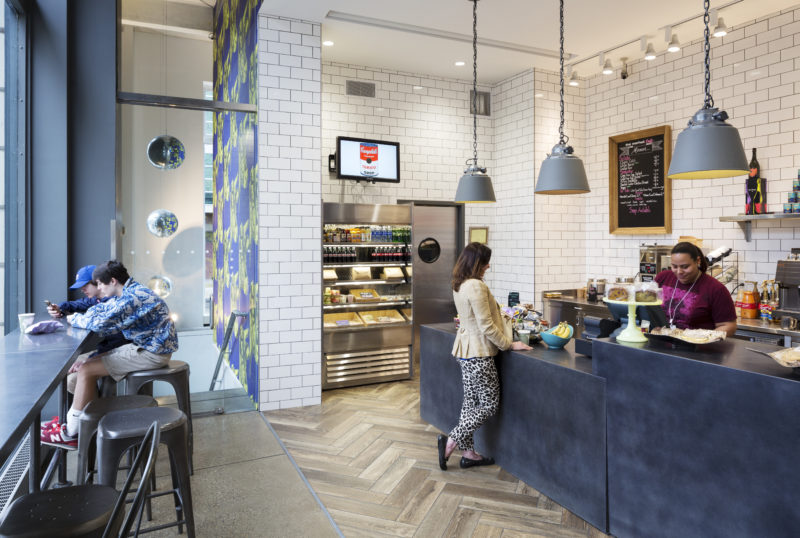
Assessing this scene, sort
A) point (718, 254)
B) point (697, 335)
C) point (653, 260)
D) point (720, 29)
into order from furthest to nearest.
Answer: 1. point (653, 260)
2. point (718, 254)
3. point (720, 29)
4. point (697, 335)

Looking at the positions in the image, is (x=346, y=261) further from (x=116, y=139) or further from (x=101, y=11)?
(x=101, y=11)

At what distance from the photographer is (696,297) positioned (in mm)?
3664

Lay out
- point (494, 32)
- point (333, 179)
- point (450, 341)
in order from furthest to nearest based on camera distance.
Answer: point (333, 179) < point (494, 32) < point (450, 341)

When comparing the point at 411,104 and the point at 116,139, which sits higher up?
the point at 411,104

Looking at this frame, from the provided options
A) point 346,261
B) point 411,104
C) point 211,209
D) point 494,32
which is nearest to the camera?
point 211,209

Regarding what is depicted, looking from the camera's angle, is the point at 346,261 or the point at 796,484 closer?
the point at 796,484

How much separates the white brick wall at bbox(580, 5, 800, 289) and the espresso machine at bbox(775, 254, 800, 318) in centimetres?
31

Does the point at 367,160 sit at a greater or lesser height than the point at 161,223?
greater

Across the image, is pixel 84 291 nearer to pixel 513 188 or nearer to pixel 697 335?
pixel 697 335

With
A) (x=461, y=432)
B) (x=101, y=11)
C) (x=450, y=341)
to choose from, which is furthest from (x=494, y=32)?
(x=461, y=432)

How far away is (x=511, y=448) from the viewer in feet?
11.6

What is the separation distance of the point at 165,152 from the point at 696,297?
4507 mm

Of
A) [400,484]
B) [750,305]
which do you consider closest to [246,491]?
[400,484]

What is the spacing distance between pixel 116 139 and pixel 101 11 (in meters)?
1.13
